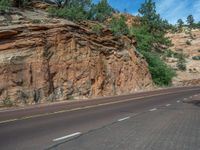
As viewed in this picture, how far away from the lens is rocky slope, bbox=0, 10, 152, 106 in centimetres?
3039

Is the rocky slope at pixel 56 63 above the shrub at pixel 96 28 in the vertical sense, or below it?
below

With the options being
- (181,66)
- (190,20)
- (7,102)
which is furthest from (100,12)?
(190,20)

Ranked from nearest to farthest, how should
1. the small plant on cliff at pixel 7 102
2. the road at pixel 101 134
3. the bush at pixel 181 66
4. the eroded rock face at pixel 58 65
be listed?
the road at pixel 101 134, the small plant on cliff at pixel 7 102, the eroded rock face at pixel 58 65, the bush at pixel 181 66

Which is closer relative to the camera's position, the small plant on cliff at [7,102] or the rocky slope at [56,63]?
the small plant on cliff at [7,102]

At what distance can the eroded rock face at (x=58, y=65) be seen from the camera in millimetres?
30391

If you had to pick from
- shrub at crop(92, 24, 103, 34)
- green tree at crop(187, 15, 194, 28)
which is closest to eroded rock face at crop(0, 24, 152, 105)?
shrub at crop(92, 24, 103, 34)

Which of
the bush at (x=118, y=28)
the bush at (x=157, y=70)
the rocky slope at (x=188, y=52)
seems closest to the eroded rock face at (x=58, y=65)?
the bush at (x=118, y=28)

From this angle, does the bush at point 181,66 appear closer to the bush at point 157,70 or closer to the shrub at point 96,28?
the bush at point 157,70

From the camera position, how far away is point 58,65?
35.3 m

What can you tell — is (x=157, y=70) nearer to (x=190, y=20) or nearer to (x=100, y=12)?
(x=100, y=12)

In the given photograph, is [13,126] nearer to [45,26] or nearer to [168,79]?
[45,26]

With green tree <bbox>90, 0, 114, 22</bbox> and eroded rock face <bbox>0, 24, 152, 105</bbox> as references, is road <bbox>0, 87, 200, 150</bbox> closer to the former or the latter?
eroded rock face <bbox>0, 24, 152, 105</bbox>

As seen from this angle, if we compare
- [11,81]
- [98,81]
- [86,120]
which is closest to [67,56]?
[98,81]

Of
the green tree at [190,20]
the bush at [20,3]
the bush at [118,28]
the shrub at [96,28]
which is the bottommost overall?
Answer: the shrub at [96,28]
